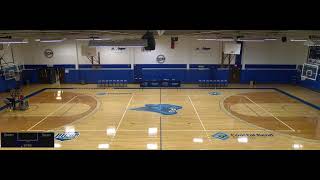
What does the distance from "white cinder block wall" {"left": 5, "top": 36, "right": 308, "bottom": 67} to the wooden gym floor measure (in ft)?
12.4

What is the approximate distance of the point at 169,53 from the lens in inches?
820

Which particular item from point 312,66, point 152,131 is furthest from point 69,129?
point 312,66

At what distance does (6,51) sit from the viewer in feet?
60.7

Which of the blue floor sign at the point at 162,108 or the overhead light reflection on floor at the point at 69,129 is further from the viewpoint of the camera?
the blue floor sign at the point at 162,108

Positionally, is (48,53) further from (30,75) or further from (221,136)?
Result: (221,136)

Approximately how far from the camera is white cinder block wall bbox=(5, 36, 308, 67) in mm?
20641

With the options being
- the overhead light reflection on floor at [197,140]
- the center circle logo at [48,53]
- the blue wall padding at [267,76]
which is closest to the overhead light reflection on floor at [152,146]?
the overhead light reflection on floor at [197,140]

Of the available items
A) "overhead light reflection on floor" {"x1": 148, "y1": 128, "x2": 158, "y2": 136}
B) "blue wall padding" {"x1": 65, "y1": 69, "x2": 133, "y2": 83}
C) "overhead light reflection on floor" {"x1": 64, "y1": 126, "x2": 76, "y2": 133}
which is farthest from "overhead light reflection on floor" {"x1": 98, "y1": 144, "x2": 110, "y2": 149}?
"blue wall padding" {"x1": 65, "y1": 69, "x2": 133, "y2": 83}

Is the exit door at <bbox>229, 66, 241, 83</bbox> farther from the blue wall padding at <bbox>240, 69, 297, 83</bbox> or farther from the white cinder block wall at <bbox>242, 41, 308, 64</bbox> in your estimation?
the white cinder block wall at <bbox>242, 41, 308, 64</bbox>

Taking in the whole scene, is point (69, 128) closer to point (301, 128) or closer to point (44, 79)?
point (301, 128)

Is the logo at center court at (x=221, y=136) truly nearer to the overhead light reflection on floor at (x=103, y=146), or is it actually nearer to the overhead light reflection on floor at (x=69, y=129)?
the overhead light reflection on floor at (x=103, y=146)

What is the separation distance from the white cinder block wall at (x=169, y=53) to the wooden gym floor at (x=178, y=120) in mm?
3783

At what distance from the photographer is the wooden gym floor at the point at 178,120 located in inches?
359
